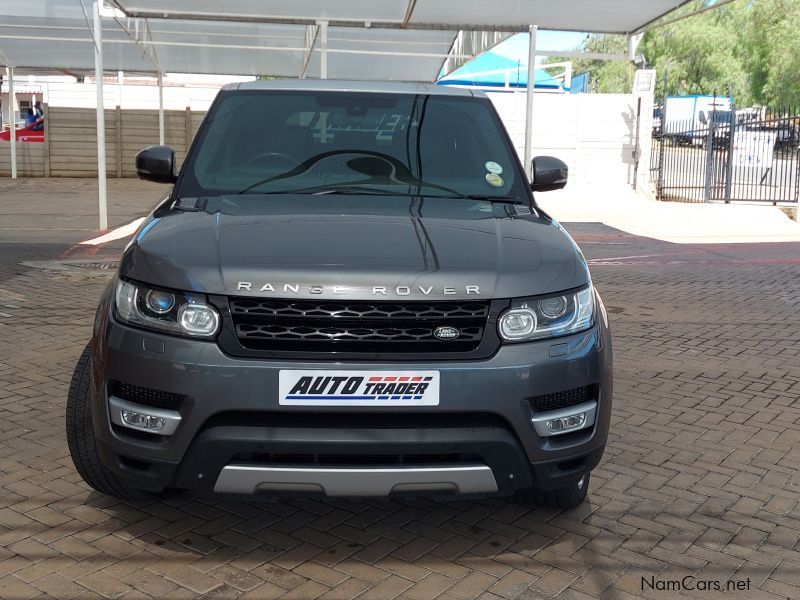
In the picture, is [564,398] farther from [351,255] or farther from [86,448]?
[86,448]

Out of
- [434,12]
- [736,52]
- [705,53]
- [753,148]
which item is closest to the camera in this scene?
[434,12]

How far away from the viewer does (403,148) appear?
477 centimetres

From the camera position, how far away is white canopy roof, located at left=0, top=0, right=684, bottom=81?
16.0 meters

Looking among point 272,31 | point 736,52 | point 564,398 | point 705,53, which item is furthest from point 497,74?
point 564,398

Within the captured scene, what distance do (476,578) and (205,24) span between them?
61.5 feet

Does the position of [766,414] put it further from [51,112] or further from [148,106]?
[148,106]

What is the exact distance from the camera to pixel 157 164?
4875mm

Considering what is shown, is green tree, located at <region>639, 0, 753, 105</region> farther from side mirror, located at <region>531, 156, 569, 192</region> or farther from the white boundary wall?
side mirror, located at <region>531, 156, 569, 192</region>

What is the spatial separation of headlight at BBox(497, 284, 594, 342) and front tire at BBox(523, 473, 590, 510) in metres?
0.83

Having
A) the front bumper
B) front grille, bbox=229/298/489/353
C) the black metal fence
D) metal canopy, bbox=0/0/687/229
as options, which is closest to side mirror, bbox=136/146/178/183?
the front bumper

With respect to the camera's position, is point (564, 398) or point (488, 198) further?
point (488, 198)

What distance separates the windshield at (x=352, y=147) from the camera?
4512 mm

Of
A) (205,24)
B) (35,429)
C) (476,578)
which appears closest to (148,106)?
(205,24)

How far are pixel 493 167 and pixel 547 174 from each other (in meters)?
0.46
